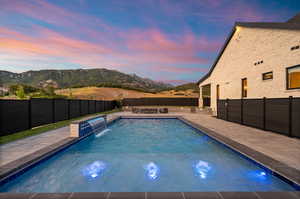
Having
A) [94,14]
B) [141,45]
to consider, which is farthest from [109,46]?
[94,14]

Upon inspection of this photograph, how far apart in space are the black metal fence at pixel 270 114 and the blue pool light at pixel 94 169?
832 cm

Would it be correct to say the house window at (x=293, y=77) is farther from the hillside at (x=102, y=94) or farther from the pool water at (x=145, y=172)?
the hillside at (x=102, y=94)

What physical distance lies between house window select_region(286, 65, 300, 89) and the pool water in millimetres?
5722

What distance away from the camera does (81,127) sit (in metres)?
8.62

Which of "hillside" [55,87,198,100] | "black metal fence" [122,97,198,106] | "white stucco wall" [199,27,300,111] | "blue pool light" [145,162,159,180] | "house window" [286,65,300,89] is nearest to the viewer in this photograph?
"blue pool light" [145,162,159,180]

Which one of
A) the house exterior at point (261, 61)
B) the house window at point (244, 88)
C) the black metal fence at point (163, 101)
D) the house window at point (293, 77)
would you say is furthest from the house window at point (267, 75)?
the black metal fence at point (163, 101)

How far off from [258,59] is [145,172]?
11375mm

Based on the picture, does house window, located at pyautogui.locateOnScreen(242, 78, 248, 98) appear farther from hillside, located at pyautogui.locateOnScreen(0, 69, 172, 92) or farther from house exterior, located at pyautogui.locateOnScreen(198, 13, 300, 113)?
hillside, located at pyautogui.locateOnScreen(0, 69, 172, 92)

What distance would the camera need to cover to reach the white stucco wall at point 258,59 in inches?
387

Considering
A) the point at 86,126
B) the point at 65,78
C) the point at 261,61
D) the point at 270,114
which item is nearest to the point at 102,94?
the point at 86,126

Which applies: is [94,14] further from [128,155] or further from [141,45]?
[128,155]

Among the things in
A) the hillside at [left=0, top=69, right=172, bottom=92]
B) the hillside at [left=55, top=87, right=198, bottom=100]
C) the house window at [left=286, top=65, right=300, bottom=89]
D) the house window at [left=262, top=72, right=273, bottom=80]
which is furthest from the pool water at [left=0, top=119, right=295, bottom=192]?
the hillside at [left=0, top=69, right=172, bottom=92]

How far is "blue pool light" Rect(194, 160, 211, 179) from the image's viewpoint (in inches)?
203

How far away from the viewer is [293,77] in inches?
377
